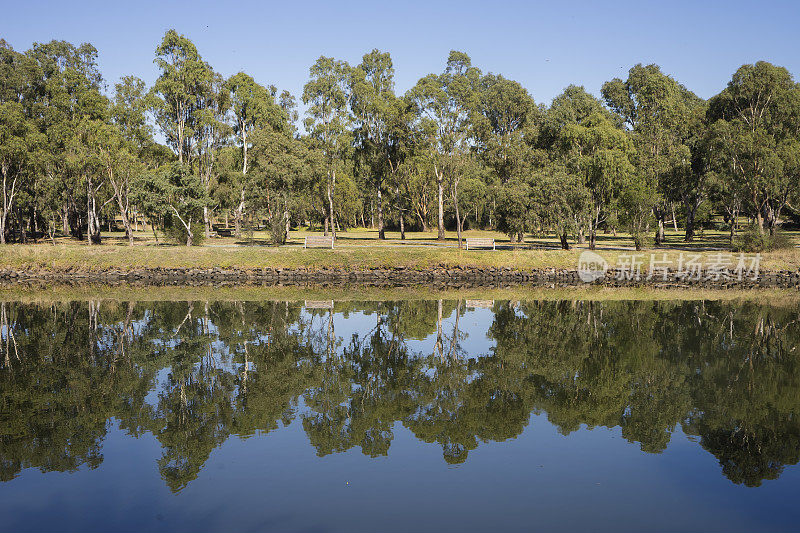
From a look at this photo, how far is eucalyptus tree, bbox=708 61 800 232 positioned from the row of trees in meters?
0.16

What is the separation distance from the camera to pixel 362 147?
244 ft

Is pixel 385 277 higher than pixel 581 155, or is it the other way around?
pixel 581 155

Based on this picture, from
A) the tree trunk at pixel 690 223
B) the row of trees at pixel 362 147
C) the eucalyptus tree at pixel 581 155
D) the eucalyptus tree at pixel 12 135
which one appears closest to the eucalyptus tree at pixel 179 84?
the row of trees at pixel 362 147

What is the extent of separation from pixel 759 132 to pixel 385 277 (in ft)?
127

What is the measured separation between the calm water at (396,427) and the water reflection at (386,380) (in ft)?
0.32

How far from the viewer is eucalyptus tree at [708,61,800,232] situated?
5938 cm

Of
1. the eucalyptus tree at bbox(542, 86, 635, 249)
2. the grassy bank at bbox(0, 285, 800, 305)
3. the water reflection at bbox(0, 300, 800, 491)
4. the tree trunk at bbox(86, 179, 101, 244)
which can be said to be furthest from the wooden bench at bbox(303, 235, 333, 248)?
the water reflection at bbox(0, 300, 800, 491)

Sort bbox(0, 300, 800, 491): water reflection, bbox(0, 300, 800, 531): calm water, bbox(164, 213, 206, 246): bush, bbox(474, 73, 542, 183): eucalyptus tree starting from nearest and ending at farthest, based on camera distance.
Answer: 1. bbox(0, 300, 800, 531): calm water
2. bbox(0, 300, 800, 491): water reflection
3. bbox(164, 213, 206, 246): bush
4. bbox(474, 73, 542, 183): eucalyptus tree

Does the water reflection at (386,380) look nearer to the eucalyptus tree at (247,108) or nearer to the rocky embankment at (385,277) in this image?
the rocky embankment at (385,277)

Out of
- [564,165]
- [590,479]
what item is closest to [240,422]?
[590,479]

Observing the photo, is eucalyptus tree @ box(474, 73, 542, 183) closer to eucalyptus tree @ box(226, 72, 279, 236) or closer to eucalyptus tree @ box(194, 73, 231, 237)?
eucalyptus tree @ box(226, 72, 279, 236)

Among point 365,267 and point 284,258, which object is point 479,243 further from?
point 284,258

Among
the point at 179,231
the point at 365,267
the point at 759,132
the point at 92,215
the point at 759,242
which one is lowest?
the point at 365,267

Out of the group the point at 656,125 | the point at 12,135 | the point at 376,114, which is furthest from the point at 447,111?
the point at 12,135
